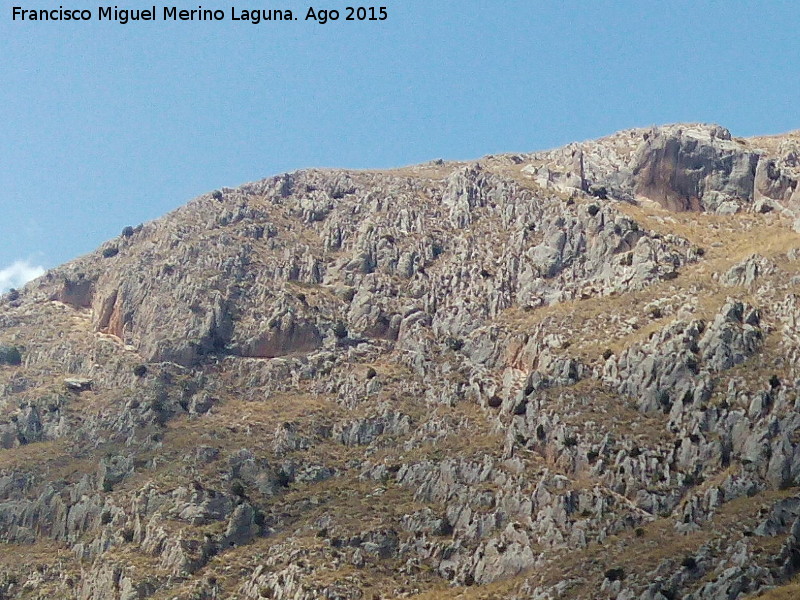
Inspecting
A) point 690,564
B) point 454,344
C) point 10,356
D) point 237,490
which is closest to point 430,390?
point 454,344

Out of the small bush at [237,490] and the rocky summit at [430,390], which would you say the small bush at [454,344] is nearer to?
the rocky summit at [430,390]

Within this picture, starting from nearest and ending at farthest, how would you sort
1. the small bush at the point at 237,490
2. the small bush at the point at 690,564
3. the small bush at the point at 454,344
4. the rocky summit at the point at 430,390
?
1. the small bush at the point at 690,564
2. the rocky summit at the point at 430,390
3. the small bush at the point at 237,490
4. the small bush at the point at 454,344

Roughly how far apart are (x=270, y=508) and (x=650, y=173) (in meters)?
89.2

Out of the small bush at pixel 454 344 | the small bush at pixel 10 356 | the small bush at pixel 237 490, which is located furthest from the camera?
the small bush at pixel 10 356

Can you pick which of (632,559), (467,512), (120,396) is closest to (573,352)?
(467,512)

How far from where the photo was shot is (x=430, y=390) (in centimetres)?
12850

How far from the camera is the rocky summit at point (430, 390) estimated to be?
98250mm

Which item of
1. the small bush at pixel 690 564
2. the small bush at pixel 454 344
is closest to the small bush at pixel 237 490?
the small bush at pixel 454 344

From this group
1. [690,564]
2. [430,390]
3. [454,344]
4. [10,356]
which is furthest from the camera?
[10,356]

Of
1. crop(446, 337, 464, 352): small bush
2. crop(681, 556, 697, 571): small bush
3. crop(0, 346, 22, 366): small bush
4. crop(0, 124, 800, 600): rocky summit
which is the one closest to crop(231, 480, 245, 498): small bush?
crop(0, 124, 800, 600): rocky summit

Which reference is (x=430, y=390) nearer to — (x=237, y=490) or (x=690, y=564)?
(x=237, y=490)

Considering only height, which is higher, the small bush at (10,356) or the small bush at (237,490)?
the small bush at (10,356)

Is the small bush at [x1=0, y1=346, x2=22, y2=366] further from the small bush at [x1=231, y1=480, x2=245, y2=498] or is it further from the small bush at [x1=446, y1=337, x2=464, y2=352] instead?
the small bush at [x1=446, y1=337, x2=464, y2=352]

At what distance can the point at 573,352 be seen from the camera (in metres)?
122
